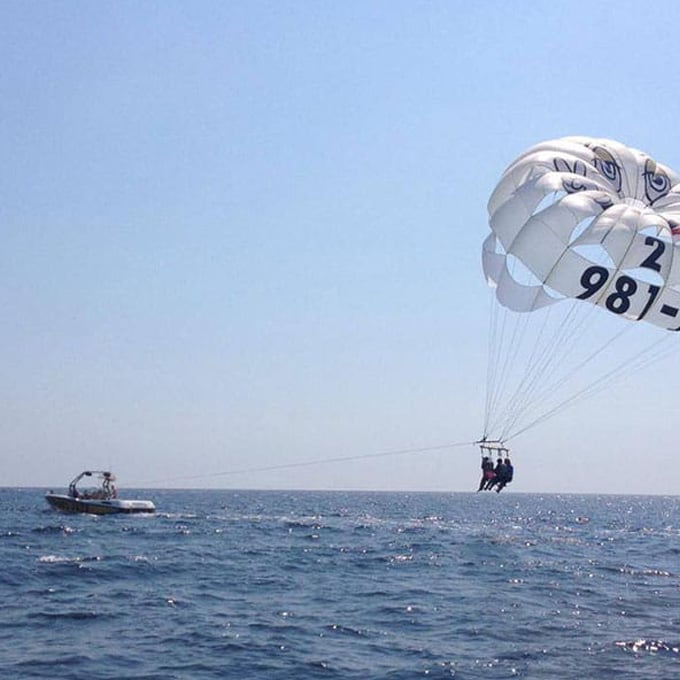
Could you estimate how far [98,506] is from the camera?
6359 cm

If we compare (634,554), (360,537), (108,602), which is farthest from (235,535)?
(108,602)

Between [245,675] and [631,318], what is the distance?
11.8 meters

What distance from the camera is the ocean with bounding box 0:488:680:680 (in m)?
19.4

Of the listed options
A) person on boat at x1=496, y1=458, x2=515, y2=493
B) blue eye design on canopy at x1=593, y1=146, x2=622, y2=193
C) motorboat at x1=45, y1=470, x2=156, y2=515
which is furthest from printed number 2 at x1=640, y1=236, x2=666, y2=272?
motorboat at x1=45, y1=470, x2=156, y2=515

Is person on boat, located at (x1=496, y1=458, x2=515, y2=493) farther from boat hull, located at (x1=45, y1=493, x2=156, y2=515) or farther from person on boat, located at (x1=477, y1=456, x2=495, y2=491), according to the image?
boat hull, located at (x1=45, y1=493, x2=156, y2=515)

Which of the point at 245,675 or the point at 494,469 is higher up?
the point at 494,469

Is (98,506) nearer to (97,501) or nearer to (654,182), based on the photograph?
(97,501)

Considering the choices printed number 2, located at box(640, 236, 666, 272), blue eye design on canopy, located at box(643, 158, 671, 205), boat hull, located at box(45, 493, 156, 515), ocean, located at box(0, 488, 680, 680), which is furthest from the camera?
boat hull, located at box(45, 493, 156, 515)

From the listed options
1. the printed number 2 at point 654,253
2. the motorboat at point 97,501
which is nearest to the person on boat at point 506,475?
the printed number 2 at point 654,253

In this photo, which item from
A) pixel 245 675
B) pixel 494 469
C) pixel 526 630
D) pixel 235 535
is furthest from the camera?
pixel 235 535

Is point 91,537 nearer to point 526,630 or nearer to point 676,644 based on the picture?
point 526,630

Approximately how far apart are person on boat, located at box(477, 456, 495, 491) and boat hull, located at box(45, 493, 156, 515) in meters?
43.9

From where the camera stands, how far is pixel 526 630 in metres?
23.5

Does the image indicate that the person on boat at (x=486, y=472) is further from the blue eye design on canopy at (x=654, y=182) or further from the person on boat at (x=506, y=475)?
the blue eye design on canopy at (x=654, y=182)
